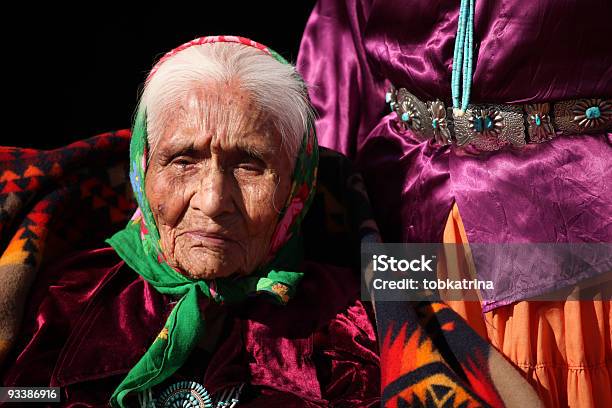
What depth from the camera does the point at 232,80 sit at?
5.55 feet

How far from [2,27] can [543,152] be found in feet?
5.56

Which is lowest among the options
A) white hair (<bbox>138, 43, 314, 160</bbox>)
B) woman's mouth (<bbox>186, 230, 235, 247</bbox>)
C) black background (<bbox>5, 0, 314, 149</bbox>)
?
woman's mouth (<bbox>186, 230, 235, 247</bbox>)

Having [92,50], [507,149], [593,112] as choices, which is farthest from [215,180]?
[92,50]

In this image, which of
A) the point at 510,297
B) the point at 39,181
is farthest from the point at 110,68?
the point at 510,297

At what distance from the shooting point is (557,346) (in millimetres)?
1698

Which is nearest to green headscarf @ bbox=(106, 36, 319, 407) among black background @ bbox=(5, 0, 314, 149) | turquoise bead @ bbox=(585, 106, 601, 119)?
turquoise bead @ bbox=(585, 106, 601, 119)

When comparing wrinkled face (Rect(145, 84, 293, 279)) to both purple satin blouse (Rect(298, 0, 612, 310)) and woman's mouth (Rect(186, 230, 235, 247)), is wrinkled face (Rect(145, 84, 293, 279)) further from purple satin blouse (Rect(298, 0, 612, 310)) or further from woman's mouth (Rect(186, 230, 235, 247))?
purple satin blouse (Rect(298, 0, 612, 310))

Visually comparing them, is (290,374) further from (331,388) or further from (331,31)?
(331,31)

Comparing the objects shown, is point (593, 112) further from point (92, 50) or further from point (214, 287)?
point (92, 50)

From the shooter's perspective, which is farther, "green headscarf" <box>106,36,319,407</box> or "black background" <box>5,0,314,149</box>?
"black background" <box>5,0,314,149</box>

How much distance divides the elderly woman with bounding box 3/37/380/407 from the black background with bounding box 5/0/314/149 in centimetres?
87

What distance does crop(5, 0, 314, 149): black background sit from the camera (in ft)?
8.33

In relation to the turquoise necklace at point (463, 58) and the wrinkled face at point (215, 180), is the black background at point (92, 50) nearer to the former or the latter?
the wrinkled face at point (215, 180)

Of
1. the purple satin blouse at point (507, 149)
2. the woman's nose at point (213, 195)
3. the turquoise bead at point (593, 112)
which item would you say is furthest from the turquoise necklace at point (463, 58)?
the woman's nose at point (213, 195)
